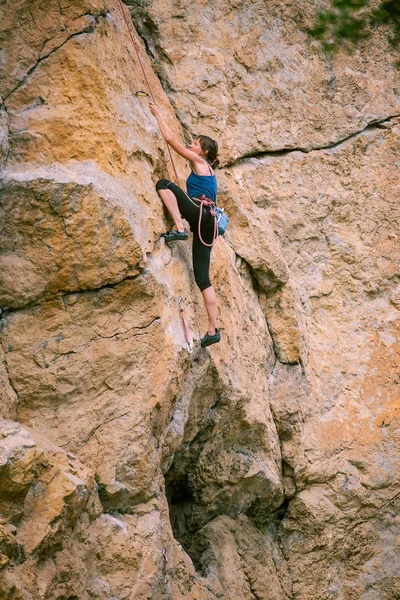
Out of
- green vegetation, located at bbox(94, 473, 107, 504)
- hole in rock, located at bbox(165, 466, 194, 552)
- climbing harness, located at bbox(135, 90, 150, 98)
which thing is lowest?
hole in rock, located at bbox(165, 466, 194, 552)

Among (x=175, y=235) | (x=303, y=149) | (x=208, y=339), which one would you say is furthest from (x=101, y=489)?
(x=303, y=149)

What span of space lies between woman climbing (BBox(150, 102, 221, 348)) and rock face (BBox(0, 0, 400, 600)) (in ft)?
0.43

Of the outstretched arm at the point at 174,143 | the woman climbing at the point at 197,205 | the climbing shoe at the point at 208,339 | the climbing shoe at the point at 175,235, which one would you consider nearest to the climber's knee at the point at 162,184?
the woman climbing at the point at 197,205

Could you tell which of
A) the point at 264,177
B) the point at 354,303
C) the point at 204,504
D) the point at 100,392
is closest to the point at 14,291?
the point at 100,392

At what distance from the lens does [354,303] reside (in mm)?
9391

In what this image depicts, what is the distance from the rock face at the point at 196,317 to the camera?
5.67 m

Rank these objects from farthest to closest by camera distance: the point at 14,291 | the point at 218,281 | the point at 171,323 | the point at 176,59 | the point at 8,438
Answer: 1. the point at 176,59
2. the point at 218,281
3. the point at 171,323
4. the point at 14,291
5. the point at 8,438

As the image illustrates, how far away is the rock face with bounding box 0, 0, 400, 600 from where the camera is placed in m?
5.67

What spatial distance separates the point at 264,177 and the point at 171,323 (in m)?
3.23

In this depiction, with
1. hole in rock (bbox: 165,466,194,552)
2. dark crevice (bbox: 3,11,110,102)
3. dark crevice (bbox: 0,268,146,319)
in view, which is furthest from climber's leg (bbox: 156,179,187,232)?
hole in rock (bbox: 165,466,194,552)

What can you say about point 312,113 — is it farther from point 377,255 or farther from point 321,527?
point 321,527

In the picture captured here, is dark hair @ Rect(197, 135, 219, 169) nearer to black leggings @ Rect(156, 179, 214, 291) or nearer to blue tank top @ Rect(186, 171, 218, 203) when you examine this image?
blue tank top @ Rect(186, 171, 218, 203)

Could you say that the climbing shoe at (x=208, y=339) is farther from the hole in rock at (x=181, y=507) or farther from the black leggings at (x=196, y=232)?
the hole in rock at (x=181, y=507)

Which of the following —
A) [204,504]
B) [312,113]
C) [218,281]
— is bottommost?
[204,504]
